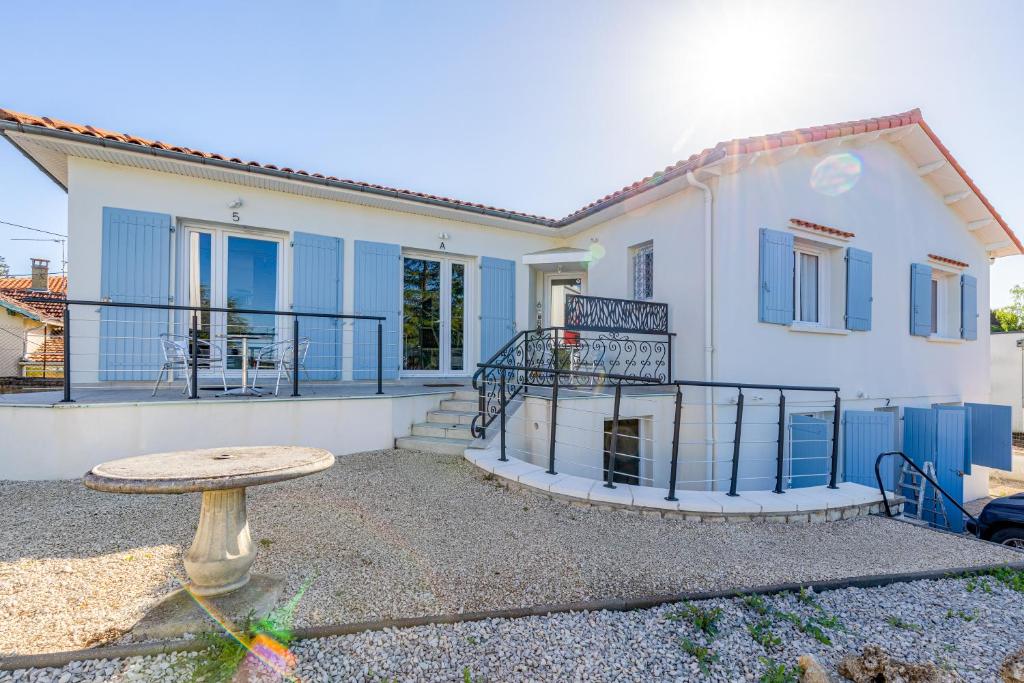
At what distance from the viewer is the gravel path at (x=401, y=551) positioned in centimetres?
260

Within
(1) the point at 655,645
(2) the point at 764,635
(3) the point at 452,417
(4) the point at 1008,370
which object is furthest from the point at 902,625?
(4) the point at 1008,370

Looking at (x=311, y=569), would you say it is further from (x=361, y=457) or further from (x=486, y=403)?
(x=486, y=403)

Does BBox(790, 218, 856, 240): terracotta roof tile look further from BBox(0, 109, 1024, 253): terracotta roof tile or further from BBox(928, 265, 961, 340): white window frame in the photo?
BBox(928, 265, 961, 340): white window frame

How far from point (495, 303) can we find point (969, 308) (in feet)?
33.4

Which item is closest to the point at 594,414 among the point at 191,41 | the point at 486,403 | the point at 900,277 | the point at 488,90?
the point at 486,403

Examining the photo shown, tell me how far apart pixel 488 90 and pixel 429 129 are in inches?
49.8

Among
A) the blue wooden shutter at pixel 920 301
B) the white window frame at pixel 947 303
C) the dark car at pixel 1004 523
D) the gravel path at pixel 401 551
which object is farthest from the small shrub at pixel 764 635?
the white window frame at pixel 947 303

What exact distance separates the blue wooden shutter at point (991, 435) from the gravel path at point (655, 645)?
8.70 metres

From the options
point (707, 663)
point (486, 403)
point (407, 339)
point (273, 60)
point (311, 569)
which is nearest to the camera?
point (707, 663)

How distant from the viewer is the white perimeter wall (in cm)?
440

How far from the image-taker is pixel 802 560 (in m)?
3.42

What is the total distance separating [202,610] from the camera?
242 cm

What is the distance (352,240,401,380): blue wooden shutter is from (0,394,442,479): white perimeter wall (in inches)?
85.1

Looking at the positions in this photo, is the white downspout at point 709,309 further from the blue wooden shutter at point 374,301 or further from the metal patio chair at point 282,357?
the metal patio chair at point 282,357
